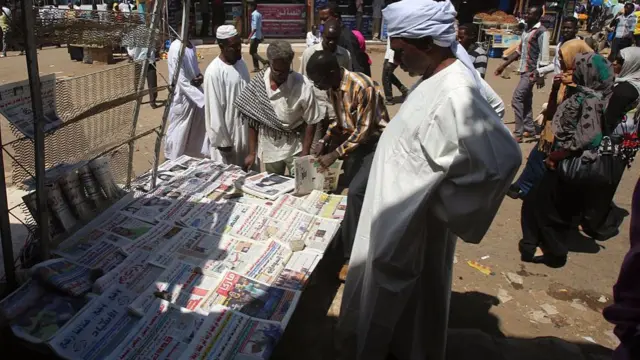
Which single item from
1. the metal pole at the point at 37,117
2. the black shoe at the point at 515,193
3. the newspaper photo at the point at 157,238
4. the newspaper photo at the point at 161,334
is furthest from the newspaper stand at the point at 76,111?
the black shoe at the point at 515,193

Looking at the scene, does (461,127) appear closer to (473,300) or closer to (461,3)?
(473,300)

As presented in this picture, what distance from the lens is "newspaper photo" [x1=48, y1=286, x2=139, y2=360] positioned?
6.10ft

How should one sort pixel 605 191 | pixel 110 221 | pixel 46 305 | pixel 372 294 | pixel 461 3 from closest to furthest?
pixel 372 294 < pixel 46 305 < pixel 110 221 < pixel 605 191 < pixel 461 3

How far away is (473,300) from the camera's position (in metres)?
2.95

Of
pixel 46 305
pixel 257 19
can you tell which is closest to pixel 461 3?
pixel 257 19

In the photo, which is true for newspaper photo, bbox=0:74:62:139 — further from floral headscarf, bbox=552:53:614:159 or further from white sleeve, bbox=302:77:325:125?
floral headscarf, bbox=552:53:614:159

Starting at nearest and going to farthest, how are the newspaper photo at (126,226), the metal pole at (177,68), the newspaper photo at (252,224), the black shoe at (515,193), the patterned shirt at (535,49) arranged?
the newspaper photo at (126,226), the newspaper photo at (252,224), the metal pole at (177,68), the black shoe at (515,193), the patterned shirt at (535,49)

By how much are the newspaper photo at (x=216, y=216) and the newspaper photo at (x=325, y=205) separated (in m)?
0.39

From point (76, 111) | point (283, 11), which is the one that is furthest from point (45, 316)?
point (283, 11)

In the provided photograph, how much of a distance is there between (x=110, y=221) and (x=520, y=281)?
261cm

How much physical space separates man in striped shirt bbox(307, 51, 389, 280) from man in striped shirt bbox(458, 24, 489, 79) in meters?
2.26

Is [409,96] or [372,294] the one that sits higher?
[409,96]

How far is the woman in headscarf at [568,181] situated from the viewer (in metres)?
3.08

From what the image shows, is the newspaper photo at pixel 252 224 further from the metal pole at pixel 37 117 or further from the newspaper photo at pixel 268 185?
the metal pole at pixel 37 117
